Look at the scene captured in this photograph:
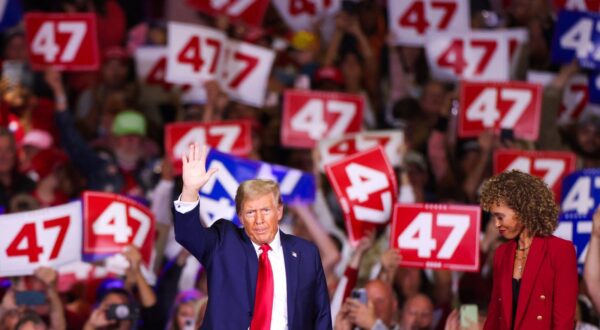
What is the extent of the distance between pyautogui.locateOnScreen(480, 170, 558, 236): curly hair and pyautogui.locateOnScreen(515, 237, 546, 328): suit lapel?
8cm

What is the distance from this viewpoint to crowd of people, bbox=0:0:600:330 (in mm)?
7211

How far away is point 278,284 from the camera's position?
5262 millimetres

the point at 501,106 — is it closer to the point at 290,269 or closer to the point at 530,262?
the point at 530,262

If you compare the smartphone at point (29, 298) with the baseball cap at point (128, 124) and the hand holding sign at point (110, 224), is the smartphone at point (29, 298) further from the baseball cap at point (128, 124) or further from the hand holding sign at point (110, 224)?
the baseball cap at point (128, 124)

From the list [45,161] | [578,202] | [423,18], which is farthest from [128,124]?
[578,202]

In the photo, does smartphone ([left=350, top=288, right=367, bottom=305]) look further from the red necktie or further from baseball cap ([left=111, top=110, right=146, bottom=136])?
baseball cap ([left=111, top=110, right=146, bottom=136])

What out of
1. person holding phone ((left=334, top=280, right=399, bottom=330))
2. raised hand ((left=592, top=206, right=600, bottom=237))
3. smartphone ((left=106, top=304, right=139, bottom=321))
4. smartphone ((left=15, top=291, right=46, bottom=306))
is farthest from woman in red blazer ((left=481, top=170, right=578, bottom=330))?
smartphone ((left=15, top=291, right=46, bottom=306))

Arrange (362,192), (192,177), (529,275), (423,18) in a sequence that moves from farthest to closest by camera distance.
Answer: (423,18), (362,192), (529,275), (192,177)

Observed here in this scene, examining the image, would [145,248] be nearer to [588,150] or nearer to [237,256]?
[237,256]

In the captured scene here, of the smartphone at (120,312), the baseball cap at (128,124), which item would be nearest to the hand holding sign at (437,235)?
the smartphone at (120,312)

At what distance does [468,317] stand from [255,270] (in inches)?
Answer: 54.8

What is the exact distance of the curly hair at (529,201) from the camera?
5.32 meters

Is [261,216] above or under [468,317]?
above

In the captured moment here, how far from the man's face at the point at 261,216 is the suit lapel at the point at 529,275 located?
103 centimetres
